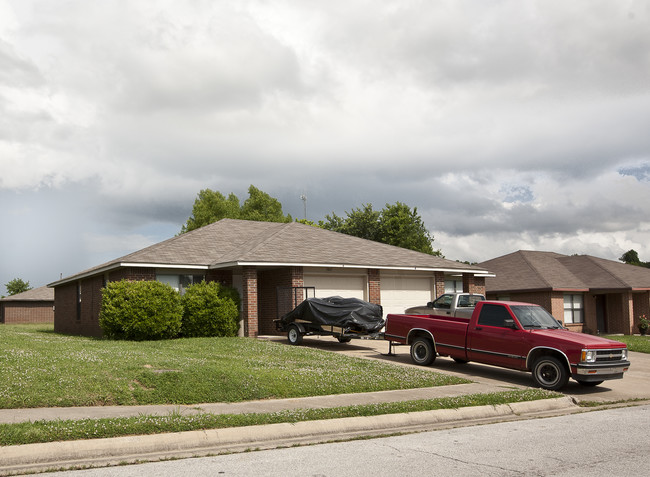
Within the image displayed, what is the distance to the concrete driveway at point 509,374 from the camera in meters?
12.7

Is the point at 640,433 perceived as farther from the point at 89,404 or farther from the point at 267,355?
the point at 267,355

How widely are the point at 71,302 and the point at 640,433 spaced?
28791 millimetres

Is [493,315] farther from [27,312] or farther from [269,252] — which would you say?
[27,312]

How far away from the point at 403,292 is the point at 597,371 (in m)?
14.5

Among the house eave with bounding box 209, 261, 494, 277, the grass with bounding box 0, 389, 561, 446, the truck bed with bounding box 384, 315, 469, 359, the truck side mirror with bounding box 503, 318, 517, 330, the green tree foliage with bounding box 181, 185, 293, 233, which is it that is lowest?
the grass with bounding box 0, 389, 561, 446

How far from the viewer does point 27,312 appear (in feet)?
186

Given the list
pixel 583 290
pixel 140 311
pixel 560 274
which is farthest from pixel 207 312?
pixel 560 274

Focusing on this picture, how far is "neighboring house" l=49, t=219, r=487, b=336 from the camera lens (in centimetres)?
2277

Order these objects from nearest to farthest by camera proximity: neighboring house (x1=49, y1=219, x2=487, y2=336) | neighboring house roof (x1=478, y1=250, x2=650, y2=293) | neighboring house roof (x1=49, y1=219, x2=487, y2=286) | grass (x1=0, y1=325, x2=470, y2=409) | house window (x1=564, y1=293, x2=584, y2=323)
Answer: grass (x1=0, y1=325, x2=470, y2=409) < neighboring house (x1=49, y1=219, x2=487, y2=336) < neighboring house roof (x1=49, y1=219, x2=487, y2=286) < neighboring house roof (x1=478, y1=250, x2=650, y2=293) < house window (x1=564, y1=293, x2=584, y2=323)

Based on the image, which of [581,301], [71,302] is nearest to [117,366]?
[71,302]

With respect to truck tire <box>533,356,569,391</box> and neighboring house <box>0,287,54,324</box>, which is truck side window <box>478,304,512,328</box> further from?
neighboring house <box>0,287,54,324</box>

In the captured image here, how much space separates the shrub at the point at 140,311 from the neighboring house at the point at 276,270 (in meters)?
1.68

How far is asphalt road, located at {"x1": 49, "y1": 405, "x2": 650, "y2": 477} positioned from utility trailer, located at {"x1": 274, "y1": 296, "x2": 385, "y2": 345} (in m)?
9.75

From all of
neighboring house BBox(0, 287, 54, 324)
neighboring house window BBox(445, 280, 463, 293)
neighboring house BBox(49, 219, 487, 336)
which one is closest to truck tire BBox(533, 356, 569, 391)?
neighboring house BBox(49, 219, 487, 336)
